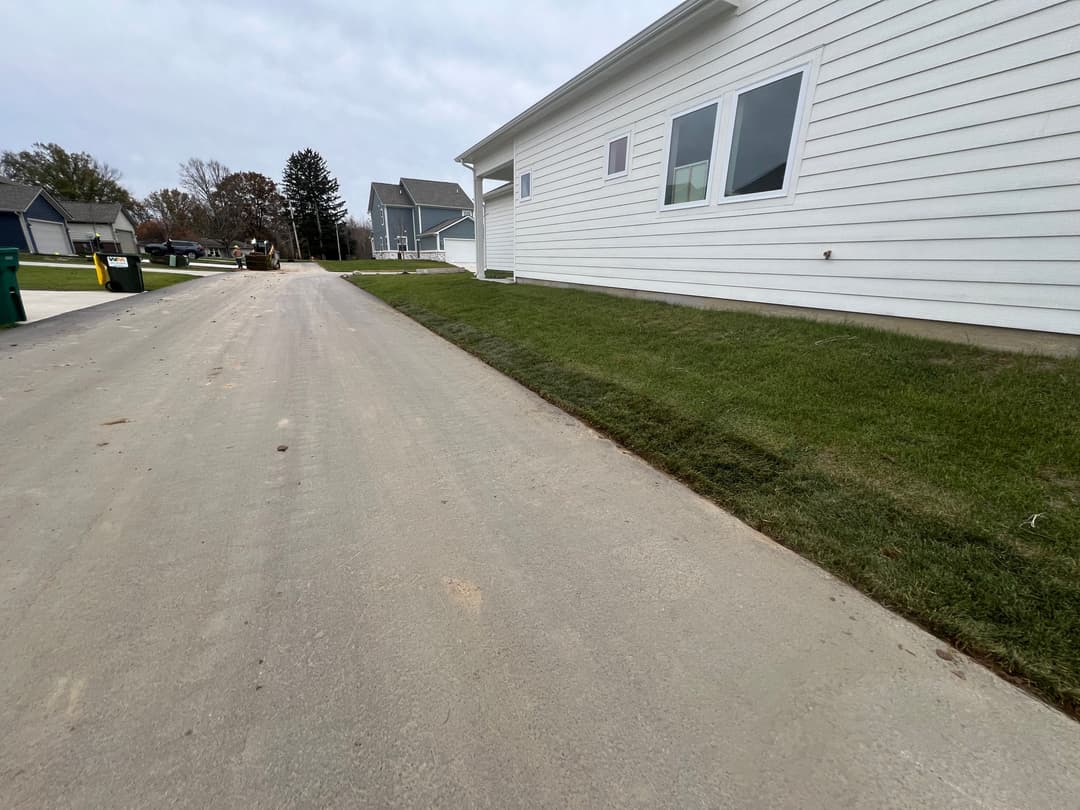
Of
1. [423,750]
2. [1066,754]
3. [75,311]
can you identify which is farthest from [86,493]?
[75,311]

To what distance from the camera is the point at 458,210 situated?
45.2m

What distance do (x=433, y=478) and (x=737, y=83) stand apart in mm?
6572

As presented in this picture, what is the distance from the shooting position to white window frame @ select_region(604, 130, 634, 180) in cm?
793

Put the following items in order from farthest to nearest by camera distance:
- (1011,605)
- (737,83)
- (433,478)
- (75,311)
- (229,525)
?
(75,311) < (737,83) < (433,478) < (229,525) < (1011,605)

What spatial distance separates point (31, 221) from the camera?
28969mm

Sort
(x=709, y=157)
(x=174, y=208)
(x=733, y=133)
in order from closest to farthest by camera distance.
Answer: (x=733, y=133), (x=709, y=157), (x=174, y=208)

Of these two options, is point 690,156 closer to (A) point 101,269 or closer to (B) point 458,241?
(A) point 101,269

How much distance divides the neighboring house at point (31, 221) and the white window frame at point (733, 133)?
40955 mm

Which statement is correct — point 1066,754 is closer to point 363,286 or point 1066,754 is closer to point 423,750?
point 423,750

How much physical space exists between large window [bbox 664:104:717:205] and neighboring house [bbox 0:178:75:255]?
40081mm

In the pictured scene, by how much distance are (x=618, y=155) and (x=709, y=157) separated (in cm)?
237

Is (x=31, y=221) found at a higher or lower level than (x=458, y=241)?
higher

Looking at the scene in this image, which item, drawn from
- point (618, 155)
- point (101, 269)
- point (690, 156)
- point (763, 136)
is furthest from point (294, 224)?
point (763, 136)

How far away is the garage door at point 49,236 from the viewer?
96.5 feet
